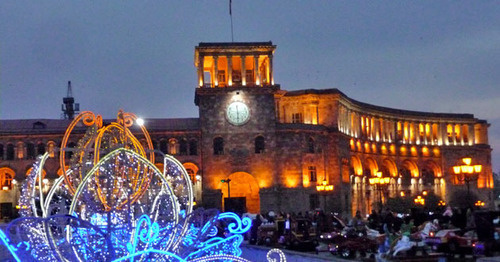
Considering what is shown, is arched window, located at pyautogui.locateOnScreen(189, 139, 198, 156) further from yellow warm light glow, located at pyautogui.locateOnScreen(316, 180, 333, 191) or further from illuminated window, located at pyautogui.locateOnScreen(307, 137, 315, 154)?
yellow warm light glow, located at pyautogui.locateOnScreen(316, 180, 333, 191)

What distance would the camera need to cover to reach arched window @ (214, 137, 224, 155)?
57222 mm

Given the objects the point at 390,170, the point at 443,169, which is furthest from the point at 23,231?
the point at 443,169

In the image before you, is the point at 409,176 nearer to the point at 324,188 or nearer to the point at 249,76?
the point at 249,76

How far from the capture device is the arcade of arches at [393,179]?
69000mm

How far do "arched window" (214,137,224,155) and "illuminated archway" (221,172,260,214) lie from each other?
2.00 meters

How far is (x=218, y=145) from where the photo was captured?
57.4 metres

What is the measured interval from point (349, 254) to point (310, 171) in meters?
32.9

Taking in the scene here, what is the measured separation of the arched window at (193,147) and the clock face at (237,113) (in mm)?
3334

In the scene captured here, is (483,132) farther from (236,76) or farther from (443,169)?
(236,76)

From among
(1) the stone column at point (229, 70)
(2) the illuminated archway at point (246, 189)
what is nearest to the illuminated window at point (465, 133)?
(2) the illuminated archway at point (246, 189)

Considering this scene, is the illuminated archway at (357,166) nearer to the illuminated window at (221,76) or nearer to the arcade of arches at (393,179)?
the arcade of arches at (393,179)

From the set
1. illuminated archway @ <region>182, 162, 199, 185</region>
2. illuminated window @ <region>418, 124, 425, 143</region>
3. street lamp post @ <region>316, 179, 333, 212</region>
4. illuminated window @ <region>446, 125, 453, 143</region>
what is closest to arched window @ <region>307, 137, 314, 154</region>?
street lamp post @ <region>316, 179, 333, 212</region>

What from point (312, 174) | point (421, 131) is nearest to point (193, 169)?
point (312, 174)

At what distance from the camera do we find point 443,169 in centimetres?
8038
